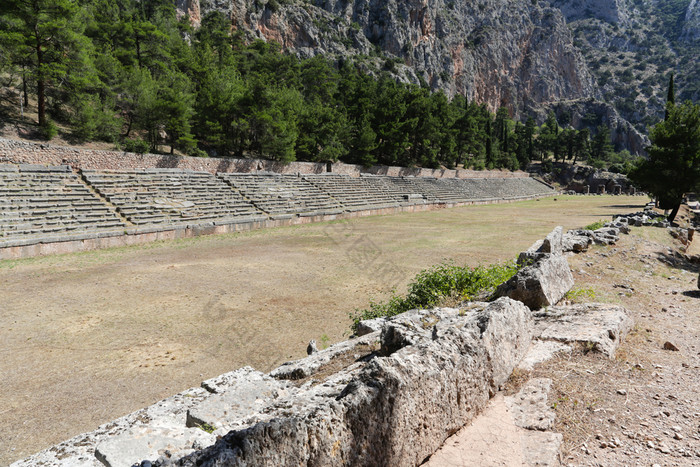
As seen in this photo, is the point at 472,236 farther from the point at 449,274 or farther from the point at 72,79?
the point at 72,79

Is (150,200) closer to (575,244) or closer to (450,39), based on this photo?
(575,244)

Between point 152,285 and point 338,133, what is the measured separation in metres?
36.3

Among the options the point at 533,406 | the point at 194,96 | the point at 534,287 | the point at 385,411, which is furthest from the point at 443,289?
the point at 194,96

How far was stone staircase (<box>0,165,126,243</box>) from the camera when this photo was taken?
49.1ft

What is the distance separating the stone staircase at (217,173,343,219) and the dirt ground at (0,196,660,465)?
8.96 m

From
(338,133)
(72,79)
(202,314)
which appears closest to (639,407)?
(202,314)

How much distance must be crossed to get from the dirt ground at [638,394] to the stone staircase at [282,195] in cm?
2024

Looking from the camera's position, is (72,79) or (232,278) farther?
(72,79)

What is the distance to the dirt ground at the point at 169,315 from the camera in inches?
208

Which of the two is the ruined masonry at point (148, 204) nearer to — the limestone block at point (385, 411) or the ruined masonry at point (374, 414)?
the ruined masonry at point (374, 414)

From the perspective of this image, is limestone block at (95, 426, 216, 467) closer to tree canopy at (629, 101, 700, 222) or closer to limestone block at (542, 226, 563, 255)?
limestone block at (542, 226, 563, 255)

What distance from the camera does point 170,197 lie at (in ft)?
71.5

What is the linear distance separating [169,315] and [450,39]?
484ft

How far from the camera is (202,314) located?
28.6 ft
